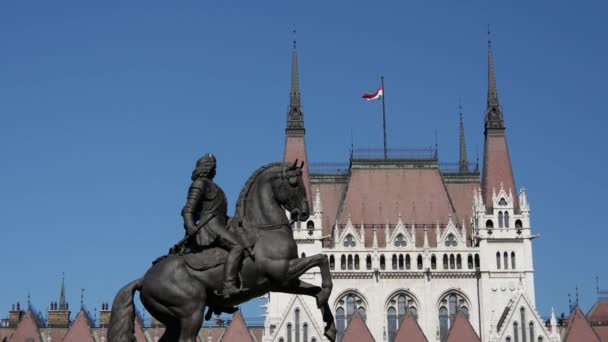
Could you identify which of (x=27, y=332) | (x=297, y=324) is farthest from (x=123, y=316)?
(x=27, y=332)

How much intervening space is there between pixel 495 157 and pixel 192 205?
7482 centimetres

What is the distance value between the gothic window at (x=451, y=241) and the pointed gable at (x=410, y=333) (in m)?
8.93

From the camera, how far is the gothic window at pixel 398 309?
8456 cm

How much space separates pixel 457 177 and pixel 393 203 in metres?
6.51

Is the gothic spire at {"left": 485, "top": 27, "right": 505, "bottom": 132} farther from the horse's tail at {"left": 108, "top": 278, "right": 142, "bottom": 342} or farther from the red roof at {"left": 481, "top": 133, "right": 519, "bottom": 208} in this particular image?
the horse's tail at {"left": 108, "top": 278, "right": 142, "bottom": 342}

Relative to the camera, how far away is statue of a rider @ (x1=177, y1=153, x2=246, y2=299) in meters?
17.2

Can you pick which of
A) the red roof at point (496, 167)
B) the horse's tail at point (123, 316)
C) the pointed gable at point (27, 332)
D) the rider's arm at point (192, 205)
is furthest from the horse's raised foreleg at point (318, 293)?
the red roof at point (496, 167)

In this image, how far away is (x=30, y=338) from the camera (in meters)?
82.1

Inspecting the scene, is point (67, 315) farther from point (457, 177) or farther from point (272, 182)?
point (272, 182)

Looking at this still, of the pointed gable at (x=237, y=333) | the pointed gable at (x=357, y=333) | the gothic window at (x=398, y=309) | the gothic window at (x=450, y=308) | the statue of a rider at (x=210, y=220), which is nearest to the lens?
the statue of a rider at (x=210, y=220)

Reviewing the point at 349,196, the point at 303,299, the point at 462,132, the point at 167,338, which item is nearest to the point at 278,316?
the point at 303,299

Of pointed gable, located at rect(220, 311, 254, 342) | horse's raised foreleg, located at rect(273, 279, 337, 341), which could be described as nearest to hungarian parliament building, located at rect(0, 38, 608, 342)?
pointed gable, located at rect(220, 311, 254, 342)

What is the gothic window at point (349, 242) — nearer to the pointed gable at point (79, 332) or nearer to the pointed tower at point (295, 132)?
the pointed tower at point (295, 132)

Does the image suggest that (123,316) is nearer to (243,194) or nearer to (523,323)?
→ (243,194)
